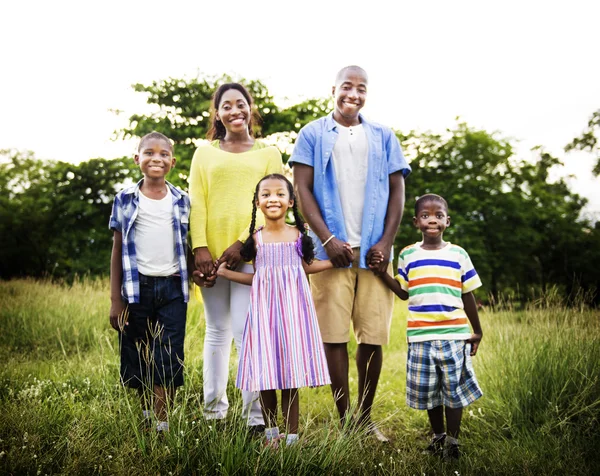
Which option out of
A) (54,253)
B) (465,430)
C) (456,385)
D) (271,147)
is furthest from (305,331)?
(54,253)

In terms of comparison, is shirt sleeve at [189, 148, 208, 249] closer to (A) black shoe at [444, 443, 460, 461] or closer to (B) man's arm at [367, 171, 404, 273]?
(B) man's arm at [367, 171, 404, 273]

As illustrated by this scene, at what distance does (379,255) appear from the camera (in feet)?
11.6

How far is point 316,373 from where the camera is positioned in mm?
3223

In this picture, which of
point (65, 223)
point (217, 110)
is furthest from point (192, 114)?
point (217, 110)

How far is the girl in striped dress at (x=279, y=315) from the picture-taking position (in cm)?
319

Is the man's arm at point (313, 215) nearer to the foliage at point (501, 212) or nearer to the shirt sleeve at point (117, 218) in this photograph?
the shirt sleeve at point (117, 218)

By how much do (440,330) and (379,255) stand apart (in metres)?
0.61

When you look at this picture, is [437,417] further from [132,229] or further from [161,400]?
[132,229]

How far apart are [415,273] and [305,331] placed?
34.1 inches

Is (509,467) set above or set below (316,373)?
below

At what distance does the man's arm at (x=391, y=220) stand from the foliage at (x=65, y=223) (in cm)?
1604

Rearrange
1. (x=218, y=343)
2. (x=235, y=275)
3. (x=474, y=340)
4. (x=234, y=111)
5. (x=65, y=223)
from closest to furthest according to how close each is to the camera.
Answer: (x=235, y=275), (x=474, y=340), (x=234, y=111), (x=218, y=343), (x=65, y=223)

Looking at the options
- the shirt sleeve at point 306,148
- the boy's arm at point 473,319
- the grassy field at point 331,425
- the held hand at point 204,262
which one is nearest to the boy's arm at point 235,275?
the held hand at point 204,262

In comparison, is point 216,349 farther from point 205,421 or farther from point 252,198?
point 252,198
